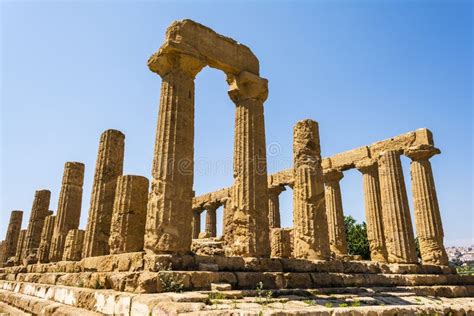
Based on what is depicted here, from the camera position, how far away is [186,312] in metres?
5.51

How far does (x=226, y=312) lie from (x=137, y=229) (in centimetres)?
663

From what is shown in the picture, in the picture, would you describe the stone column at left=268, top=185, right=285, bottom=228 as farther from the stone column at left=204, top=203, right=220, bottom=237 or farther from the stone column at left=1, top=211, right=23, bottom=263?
the stone column at left=1, top=211, right=23, bottom=263

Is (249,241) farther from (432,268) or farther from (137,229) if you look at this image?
(432,268)

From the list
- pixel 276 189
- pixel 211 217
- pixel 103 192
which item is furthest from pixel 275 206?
pixel 103 192

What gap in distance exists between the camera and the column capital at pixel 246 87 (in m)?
12.2

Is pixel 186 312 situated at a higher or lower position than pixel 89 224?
lower

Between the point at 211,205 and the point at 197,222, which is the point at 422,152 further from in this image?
the point at 197,222

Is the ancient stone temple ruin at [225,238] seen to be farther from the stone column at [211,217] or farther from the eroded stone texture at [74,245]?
the stone column at [211,217]

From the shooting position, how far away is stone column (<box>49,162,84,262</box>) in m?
17.0

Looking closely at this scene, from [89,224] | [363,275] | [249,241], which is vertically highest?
[89,224]

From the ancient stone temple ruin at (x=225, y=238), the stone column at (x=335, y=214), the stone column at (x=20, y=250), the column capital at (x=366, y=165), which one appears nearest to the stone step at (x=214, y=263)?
the ancient stone temple ruin at (x=225, y=238)

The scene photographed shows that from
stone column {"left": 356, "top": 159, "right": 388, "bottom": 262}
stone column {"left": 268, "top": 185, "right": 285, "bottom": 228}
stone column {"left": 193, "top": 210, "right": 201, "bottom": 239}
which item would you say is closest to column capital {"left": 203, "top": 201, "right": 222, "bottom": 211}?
stone column {"left": 193, "top": 210, "right": 201, "bottom": 239}

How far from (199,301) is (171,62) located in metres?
7.05

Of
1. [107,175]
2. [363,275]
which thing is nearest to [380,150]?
[363,275]
